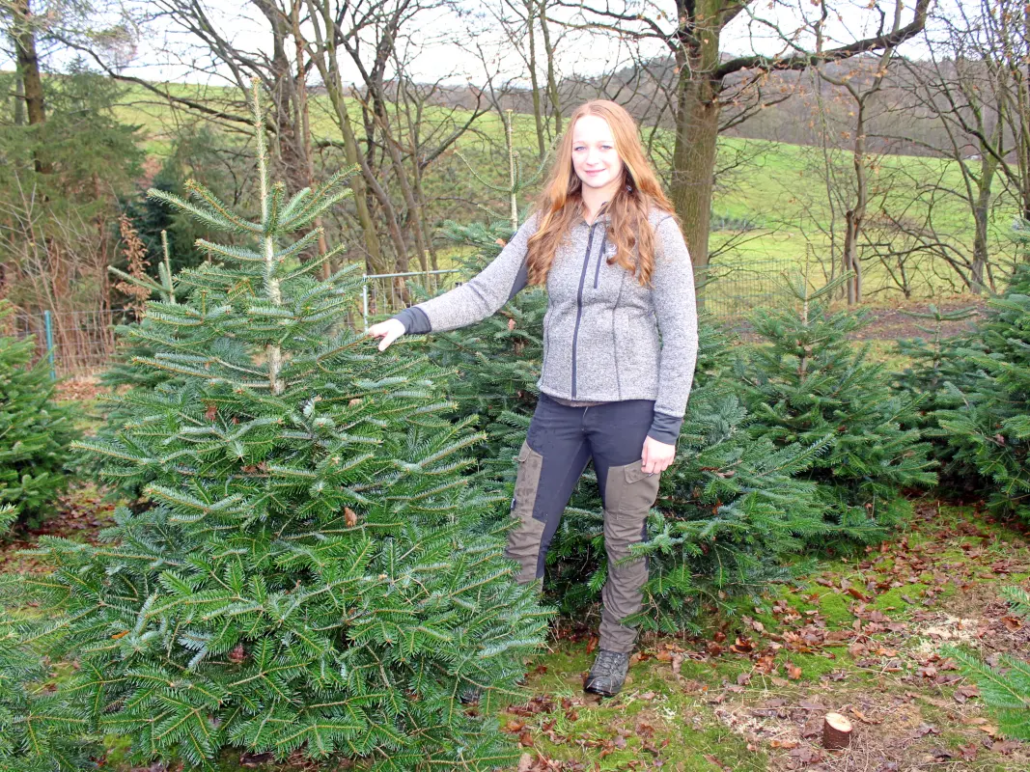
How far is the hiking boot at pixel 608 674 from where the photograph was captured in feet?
10.7

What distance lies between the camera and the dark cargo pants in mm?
2873

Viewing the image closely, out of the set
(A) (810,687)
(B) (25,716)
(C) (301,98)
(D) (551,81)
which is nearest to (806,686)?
(A) (810,687)

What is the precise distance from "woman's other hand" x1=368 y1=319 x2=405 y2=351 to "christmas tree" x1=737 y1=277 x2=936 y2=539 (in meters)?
2.63

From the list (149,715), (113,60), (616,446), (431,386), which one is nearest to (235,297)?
(431,386)

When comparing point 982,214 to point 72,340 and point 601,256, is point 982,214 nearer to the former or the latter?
point 601,256

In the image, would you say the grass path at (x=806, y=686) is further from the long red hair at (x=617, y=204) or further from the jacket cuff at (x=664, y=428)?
the long red hair at (x=617, y=204)

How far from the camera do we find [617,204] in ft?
9.39

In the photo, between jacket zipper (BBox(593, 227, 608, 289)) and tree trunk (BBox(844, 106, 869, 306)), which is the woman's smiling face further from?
tree trunk (BBox(844, 106, 869, 306))

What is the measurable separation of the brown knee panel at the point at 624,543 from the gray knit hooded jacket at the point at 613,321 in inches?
9.8

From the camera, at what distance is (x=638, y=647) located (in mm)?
3721

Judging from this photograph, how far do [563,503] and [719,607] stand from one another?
127 cm

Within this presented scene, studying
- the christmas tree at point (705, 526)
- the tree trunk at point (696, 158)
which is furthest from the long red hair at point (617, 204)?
the tree trunk at point (696, 158)

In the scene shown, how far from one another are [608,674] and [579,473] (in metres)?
0.89

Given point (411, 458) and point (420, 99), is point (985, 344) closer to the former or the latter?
point (411, 458)
